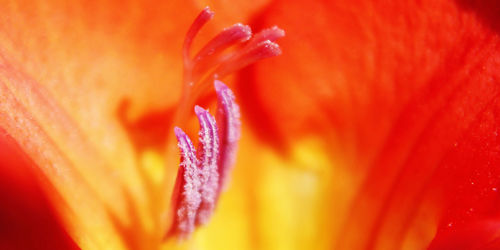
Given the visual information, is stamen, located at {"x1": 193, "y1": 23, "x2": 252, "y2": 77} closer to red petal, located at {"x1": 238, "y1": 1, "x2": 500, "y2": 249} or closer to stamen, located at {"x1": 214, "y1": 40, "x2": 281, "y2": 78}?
stamen, located at {"x1": 214, "y1": 40, "x2": 281, "y2": 78}

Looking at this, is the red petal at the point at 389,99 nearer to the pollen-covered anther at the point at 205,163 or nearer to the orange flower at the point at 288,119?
Result: the orange flower at the point at 288,119

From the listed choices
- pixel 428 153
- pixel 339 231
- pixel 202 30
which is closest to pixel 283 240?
pixel 339 231

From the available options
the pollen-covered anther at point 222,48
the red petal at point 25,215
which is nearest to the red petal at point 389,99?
the pollen-covered anther at point 222,48

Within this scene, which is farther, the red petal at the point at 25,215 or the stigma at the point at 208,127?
the stigma at the point at 208,127

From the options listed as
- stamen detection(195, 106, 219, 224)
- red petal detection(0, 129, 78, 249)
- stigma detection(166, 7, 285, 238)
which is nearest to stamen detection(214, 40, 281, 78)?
stigma detection(166, 7, 285, 238)

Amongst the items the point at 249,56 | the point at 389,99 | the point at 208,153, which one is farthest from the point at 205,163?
the point at 389,99

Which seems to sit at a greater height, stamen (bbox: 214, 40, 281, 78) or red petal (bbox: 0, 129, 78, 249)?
stamen (bbox: 214, 40, 281, 78)
